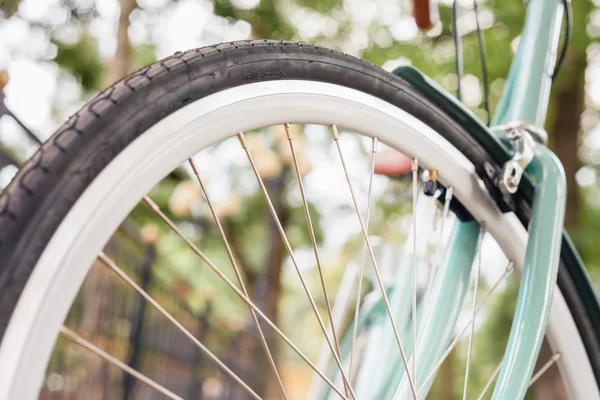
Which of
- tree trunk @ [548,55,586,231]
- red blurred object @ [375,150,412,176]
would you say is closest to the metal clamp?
red blurred object @ [375,150,412,176]

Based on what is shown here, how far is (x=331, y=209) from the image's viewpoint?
5.40m

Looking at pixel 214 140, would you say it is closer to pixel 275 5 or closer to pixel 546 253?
pixel 546 253

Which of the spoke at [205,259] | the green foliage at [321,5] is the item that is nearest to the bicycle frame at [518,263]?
the spoke at [205,259]

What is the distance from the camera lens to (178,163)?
53cm

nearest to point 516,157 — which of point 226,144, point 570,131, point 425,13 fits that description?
point 425,13

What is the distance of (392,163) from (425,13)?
28 cm

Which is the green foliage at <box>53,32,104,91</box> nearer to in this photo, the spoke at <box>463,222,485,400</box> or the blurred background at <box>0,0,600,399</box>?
the blurred background at <box>0,0,600,399</box>

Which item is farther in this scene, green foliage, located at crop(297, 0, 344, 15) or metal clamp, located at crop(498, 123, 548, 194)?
green foliage, located at crop(297, 0, 344, 15)

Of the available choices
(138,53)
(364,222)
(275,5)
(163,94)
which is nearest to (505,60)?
(275,5)

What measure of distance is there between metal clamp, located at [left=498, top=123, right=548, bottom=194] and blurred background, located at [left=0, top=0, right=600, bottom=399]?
0.88 meters

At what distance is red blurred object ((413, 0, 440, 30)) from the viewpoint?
3.47 ft

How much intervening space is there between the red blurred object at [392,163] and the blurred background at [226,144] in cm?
54

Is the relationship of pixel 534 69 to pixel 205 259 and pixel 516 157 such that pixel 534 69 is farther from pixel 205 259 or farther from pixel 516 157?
pixel 205 259

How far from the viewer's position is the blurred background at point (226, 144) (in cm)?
276
